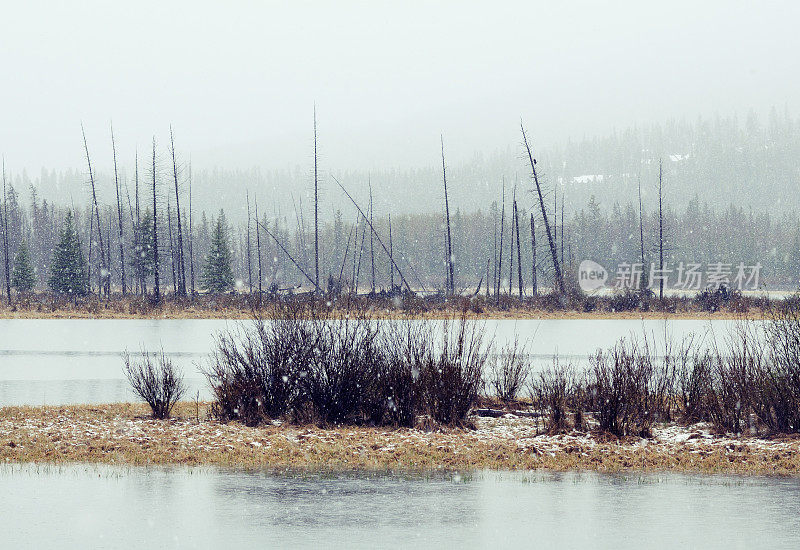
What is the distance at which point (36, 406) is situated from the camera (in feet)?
55.5

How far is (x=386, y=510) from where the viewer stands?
921 centimetres

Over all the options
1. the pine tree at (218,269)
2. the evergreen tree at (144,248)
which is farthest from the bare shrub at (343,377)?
the evergreen tree at (144,248)

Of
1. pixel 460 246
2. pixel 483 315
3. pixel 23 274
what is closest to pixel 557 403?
pixel 483 315

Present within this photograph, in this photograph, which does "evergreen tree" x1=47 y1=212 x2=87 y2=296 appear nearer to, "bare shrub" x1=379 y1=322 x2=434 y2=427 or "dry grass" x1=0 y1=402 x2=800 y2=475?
"dry grass" x1=0 y1=402 x2=800 y2=475

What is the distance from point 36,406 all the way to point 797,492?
1288 centimetres

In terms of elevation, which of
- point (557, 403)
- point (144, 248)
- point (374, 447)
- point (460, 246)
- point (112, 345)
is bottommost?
point (374, 447)

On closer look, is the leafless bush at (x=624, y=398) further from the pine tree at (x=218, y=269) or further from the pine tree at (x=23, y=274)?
the pine tree at (x=23, y=274)

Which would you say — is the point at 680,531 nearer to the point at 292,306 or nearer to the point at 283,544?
the point at 283,544

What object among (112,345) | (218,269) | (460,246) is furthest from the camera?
(460,246)

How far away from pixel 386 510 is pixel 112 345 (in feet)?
83.9

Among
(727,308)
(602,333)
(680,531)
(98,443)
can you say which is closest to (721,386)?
(680,531)

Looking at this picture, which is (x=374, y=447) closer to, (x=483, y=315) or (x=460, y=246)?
(x=483, y=315)

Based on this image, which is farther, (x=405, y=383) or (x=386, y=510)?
(x=405, y=383)

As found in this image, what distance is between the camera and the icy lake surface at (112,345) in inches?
806
